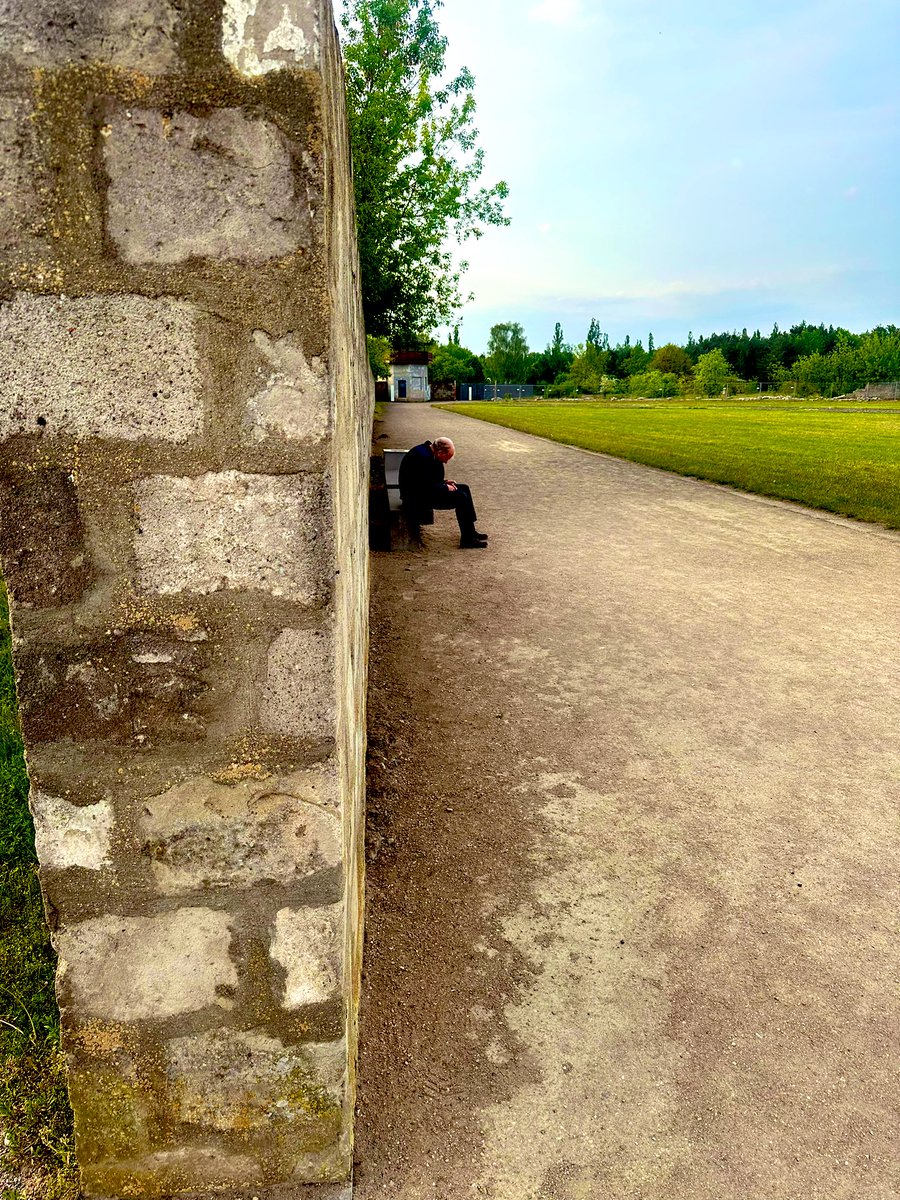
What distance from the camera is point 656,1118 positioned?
222 cm

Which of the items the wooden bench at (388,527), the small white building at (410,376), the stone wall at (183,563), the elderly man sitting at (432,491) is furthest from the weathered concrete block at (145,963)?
the small white building at (410,376)

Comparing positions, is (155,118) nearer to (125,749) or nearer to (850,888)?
(125,749)

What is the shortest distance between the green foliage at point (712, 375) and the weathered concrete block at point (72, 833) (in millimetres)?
93658

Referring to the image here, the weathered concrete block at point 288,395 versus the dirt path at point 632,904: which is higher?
the weathered concrete block at point 288,395

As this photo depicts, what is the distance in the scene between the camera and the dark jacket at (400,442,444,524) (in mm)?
8648

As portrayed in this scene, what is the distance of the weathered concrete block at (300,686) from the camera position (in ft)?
5.80

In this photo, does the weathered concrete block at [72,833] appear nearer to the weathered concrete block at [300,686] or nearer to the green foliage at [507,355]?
the weathered concrete block at [300,686]

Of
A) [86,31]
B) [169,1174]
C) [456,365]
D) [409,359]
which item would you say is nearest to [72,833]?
[169,1174]

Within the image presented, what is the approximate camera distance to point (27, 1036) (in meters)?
2.46

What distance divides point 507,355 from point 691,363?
24.5 metres

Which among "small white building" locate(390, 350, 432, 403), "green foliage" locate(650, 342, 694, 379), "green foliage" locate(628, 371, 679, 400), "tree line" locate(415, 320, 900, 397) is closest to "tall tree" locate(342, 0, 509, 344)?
"small white building" locate(390, 350, 432, 403)

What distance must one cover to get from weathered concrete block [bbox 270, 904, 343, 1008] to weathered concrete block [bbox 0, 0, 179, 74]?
1758 millimetres

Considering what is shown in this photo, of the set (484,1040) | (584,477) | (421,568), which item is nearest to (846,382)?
(584,477)

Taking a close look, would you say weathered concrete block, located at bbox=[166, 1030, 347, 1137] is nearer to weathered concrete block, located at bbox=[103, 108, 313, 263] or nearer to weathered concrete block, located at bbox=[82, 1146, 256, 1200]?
weathered concrete block, located at bbox=[82, 1146, 256, 1200]
